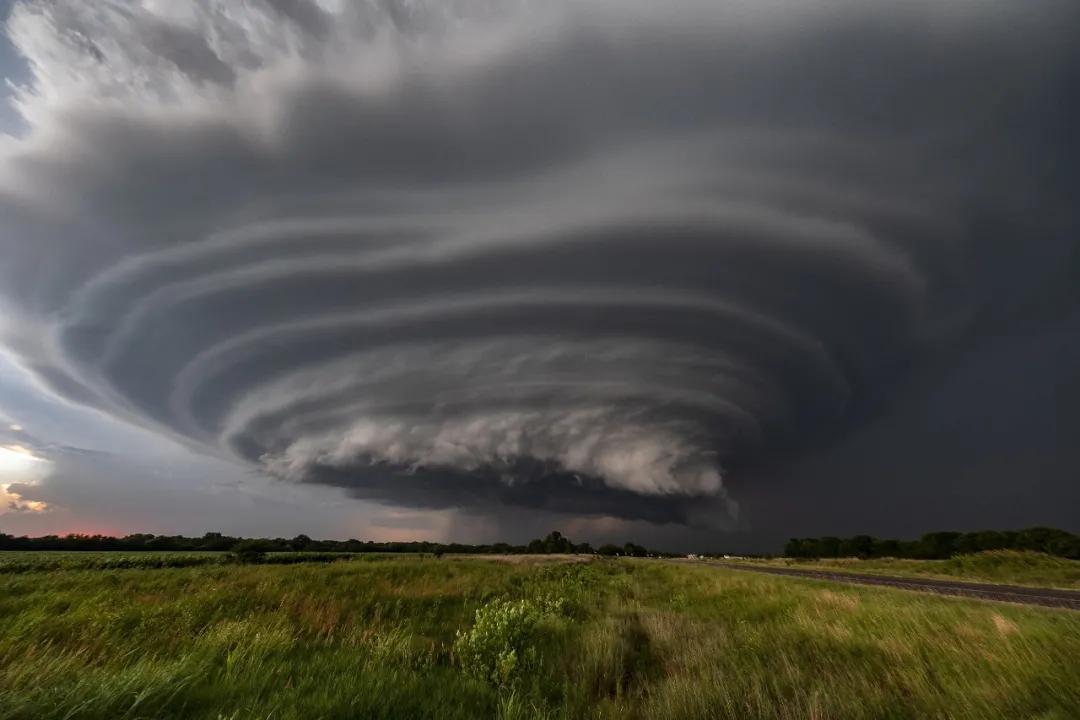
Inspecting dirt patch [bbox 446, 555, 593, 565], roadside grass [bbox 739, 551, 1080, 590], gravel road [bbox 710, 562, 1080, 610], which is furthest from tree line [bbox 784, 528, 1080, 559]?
dirt patch [bbox 446, 555, 593, 565]

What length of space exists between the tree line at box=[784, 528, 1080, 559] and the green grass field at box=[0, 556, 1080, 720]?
48365mm

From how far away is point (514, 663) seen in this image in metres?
7.33

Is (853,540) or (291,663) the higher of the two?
(853,540)

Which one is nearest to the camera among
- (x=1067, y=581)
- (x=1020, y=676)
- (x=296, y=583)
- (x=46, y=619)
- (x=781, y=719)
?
(x=781, y=719)

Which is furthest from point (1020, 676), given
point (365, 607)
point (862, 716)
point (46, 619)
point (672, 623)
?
point (46, 619)

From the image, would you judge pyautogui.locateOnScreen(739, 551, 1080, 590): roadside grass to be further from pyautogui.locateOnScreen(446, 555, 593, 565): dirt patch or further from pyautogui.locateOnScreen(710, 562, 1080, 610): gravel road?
pyautogui.locateOnScreen(446, 555, 593, 565): dirt patch

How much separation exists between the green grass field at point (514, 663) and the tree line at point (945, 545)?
4836 centimetres

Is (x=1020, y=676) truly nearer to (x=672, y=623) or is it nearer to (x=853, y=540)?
(x=672, y=623)

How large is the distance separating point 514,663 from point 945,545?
118 metres

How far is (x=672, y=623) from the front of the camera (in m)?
13.8

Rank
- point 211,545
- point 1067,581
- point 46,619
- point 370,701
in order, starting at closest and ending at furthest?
point 370,701 → point 46,619 → point 1067,581 → point 211,545

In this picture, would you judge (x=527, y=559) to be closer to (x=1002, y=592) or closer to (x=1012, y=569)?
(x=1012, y=569)

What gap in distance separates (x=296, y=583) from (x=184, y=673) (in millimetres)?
14347

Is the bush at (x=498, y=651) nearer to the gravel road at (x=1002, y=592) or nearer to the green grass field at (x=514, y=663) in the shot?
the green grass field at (x=514, y=663)
